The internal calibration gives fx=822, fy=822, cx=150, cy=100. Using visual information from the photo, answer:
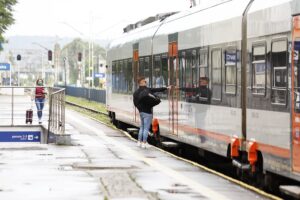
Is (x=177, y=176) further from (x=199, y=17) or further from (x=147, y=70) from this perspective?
(x=147, y=70)

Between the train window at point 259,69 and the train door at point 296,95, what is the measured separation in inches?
48.2

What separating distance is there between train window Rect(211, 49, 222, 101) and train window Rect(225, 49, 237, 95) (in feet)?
1.77

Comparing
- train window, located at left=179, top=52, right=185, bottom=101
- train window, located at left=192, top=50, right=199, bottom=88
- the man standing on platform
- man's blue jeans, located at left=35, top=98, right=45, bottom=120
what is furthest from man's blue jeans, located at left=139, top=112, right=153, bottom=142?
man's blue jeans, located at left=35, top=98, right=45, bottom=120

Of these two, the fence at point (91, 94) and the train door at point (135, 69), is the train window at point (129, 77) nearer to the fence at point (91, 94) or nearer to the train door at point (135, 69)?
the train door at point (135, 69)

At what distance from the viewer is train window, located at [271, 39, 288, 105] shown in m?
11.5

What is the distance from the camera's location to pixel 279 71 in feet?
38.7

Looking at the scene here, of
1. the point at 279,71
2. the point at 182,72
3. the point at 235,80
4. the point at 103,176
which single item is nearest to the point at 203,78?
the point at 182,72

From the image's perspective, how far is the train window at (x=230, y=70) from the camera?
1398 centimetres

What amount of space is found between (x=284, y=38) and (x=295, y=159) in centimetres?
174

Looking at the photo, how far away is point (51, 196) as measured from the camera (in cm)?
1140

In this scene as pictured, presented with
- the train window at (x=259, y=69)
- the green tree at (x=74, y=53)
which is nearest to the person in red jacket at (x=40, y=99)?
the train window at (x=259, y=69)

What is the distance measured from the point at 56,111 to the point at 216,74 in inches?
372

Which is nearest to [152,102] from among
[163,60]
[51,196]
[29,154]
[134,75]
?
[163,60]

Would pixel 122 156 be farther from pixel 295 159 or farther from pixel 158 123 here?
pixel 295 159
